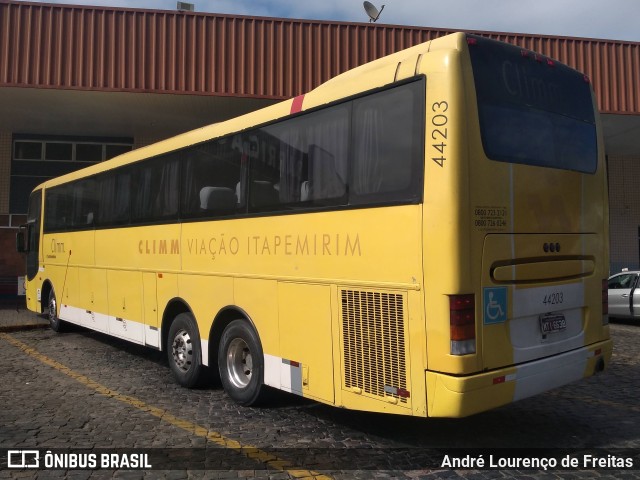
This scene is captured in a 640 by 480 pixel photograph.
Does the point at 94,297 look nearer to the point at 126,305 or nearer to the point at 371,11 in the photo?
the point at 126,305

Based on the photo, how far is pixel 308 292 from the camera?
4941 millimetres

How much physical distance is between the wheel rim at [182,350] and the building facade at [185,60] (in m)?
7.87

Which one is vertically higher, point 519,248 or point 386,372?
point 519,248

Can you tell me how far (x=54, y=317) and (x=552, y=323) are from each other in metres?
10.3

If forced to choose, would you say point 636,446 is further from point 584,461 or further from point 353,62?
point 353,62

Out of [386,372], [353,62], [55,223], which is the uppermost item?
[353,62]

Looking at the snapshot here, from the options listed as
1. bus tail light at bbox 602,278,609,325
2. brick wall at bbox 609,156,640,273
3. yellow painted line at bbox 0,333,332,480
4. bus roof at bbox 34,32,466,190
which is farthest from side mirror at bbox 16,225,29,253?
brick wall at bbox 609,156,640,273

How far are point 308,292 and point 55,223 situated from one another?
27.2 ft

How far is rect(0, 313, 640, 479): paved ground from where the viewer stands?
4191 millimetres

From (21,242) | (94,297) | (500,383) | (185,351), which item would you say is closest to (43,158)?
(21,242)

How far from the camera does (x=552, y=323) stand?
4.56 metres

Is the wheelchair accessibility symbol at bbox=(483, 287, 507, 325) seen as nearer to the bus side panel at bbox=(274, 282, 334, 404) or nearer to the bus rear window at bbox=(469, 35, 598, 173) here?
the bus rear window at bbox=(469, 35, 598, 173)

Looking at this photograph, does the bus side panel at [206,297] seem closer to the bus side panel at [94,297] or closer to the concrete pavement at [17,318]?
the bus side panel at [94,297]

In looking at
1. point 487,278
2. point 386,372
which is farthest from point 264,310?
point 487,278
